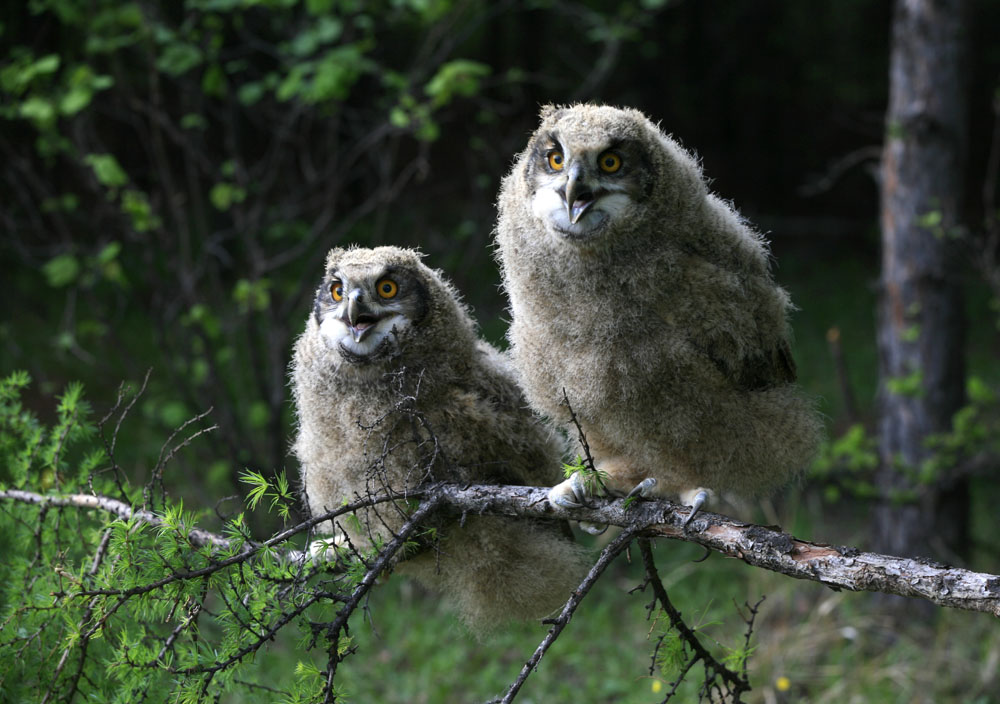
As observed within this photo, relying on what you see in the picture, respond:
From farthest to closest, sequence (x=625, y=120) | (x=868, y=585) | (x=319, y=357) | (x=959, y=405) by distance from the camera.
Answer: (x=959, y=405) → (x=319, y=357) → (x=625, y=120) → (x=868, y=585)

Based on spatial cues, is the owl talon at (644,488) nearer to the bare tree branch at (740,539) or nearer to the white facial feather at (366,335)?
the bare tree branch at (740,539)

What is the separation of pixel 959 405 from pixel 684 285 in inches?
172

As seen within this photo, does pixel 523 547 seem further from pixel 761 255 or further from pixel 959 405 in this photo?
pixel 959 405

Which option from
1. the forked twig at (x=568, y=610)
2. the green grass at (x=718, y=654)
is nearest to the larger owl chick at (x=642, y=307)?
the forked twig at (x=568, y=610)

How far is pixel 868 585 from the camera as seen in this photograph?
67.5 inches

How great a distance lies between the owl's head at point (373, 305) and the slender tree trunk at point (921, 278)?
3.74m

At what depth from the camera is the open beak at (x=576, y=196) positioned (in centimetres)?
212

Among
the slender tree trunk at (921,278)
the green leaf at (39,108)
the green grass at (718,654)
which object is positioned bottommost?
the green grass at (718,654)

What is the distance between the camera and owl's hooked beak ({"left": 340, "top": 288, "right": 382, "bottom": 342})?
2400 mm

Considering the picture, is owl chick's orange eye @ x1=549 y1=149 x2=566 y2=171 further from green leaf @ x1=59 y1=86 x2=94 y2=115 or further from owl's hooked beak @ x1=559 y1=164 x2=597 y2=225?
green leaf @ x1=59 y1=86 x2=94 y2=115

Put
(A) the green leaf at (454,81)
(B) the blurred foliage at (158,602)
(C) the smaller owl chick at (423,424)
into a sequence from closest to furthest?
1. (B) the blurred foliage at (158,602)
2. (C) the smaller owl chick at (423,424)
3. (A) the green leaf at (454,81)

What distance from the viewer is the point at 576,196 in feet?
7.01

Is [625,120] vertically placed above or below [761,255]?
above

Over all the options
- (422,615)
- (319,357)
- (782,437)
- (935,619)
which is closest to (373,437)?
(319,357)
